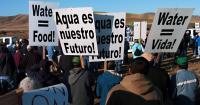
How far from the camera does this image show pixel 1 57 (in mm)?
15398

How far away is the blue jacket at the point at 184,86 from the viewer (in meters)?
8.39

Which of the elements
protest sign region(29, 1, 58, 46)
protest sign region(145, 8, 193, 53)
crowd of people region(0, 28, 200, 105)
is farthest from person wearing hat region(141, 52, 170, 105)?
protest sign region(29, 1, 58, 46)

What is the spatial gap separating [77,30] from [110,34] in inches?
29.1

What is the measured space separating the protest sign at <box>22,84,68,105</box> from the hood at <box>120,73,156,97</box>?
1605 mm

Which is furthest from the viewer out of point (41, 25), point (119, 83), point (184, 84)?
point (41, 25)

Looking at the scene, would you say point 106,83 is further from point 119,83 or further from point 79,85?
point 119,83

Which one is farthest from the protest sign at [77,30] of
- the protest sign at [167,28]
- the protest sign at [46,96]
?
the protest sign at [46,96]

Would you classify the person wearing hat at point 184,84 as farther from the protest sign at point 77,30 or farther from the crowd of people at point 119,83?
the protest sign at point 77,30

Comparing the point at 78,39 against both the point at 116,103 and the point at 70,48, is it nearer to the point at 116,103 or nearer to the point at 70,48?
the point at 70,48

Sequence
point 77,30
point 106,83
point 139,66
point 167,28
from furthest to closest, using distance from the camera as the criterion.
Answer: point 167,28
point 77,30
point 106,83
point 139,66

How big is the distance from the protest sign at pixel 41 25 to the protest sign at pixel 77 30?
1815 mm

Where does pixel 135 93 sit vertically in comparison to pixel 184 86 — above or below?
above

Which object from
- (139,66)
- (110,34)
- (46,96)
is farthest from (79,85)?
(139,66)

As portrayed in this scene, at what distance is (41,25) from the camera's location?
468 inches
